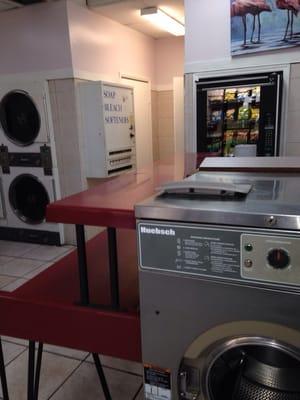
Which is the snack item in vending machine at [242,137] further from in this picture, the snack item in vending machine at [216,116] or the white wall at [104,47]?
the white wall at [104,47]

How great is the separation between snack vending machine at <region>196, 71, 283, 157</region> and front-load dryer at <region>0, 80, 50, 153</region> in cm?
182

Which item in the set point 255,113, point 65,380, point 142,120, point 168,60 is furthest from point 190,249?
point 168,60

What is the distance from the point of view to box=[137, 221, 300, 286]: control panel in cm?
80

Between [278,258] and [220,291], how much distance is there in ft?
0.58

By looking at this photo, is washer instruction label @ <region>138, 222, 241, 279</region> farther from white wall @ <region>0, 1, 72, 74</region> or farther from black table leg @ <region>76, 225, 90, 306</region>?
white wall @ <region>0, 1, 72, 74</region>

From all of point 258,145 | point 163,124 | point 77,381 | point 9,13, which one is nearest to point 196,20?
point 258,145

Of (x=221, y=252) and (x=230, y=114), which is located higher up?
(x=230, y=114)

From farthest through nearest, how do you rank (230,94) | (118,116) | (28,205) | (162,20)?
(162,20), (28,205), (118,116), (230,94)

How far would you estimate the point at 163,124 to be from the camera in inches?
246

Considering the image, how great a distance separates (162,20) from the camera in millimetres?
4652

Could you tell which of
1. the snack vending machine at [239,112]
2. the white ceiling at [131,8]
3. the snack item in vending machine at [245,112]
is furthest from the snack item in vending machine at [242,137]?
the white ceiling at [131,8]

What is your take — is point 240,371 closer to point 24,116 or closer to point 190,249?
point 190,249

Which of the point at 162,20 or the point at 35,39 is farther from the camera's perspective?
the point at 162,20

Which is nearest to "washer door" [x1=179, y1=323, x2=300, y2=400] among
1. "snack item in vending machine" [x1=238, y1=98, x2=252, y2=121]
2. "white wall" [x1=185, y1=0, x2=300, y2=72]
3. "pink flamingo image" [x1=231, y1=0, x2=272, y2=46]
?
"snack item in vending machine" [x1=238, y1=98, x2=252, y2=121]
